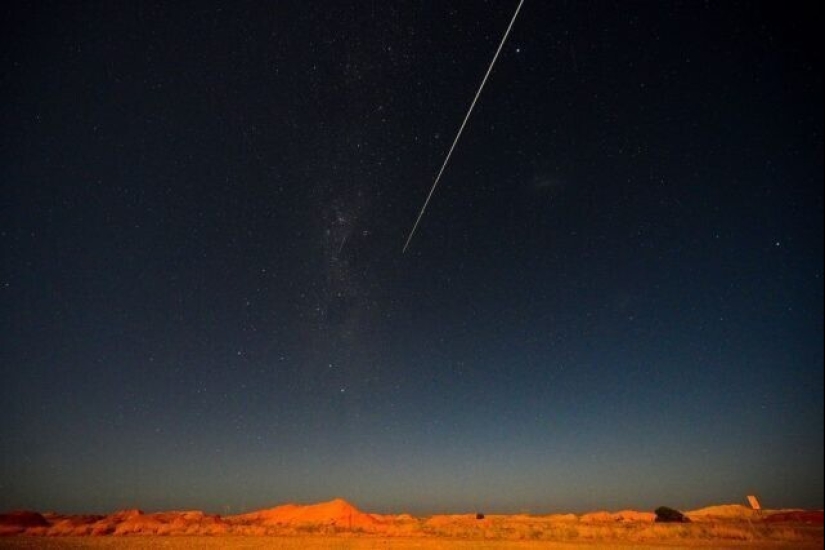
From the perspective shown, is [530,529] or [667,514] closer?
[530,529]

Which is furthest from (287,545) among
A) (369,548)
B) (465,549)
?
(465,549)

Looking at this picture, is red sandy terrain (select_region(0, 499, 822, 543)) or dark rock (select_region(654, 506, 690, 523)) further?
dark rock (select_region(654, 506, 690, 523))

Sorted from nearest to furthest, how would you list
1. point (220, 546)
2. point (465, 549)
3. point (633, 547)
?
point (633, 547), point (465, 549), point (220, 546)

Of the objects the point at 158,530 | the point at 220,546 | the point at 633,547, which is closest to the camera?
the point at 633,547

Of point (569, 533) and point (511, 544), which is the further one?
point (569, 533)

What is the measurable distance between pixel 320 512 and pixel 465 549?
211 feet

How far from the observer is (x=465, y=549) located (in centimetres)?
2205

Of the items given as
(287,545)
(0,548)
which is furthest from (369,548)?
(0,548)

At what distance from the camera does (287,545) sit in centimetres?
2594

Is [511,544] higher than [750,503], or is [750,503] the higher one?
[750,503]

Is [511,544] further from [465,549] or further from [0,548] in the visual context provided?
[0,548]

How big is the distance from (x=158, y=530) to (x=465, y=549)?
34.5m

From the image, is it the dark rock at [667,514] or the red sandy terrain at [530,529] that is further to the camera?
the dark rock at [667,514]

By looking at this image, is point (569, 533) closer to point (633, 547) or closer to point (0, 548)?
point (633, 547)
